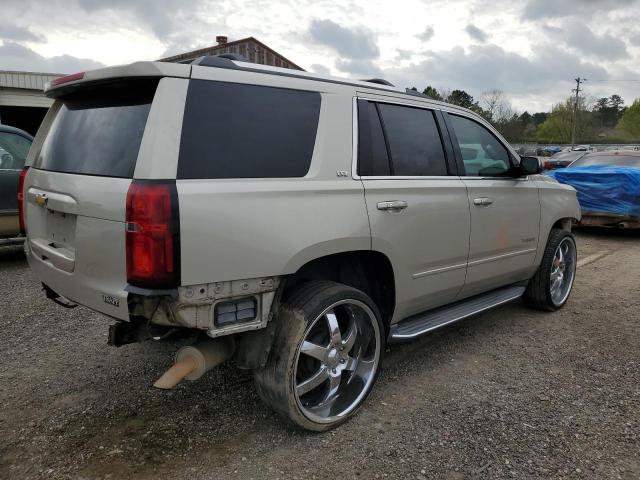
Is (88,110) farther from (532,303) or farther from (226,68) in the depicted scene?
(532,303)

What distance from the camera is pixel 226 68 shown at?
2.51 m

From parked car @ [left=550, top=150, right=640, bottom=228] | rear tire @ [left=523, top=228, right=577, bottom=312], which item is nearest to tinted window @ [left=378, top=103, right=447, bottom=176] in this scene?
rear tire @ [left=523, top=228, right=577, bottom=312]

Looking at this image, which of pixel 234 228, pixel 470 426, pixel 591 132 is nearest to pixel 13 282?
pixel 234 228

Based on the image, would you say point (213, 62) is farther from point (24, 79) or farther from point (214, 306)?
point (24, 79)

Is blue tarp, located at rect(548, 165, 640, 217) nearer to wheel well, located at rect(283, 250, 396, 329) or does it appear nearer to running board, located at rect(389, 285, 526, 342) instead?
running board, located at rect(389, 285, 526, 342)

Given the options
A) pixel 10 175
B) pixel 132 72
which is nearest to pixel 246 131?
pixel 132 72

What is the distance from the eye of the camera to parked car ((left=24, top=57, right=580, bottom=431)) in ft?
7.50

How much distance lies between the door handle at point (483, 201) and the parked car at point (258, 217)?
9cm

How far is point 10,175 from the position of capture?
6.34 meters

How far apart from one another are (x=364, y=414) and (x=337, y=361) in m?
0.40

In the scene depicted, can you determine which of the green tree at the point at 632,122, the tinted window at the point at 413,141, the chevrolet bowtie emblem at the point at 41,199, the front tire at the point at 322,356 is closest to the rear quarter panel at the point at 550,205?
the tinted window at the point at 413,141

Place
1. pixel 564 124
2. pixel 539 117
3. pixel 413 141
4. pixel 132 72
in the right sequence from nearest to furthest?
pixel 132 72, pixel 413 141, pixel 564 124, pixel 539 117

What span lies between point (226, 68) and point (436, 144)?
67.7 inches

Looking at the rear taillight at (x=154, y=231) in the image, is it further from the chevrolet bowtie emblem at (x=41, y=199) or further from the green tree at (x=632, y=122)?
the green tree at (x=632, y=122)
